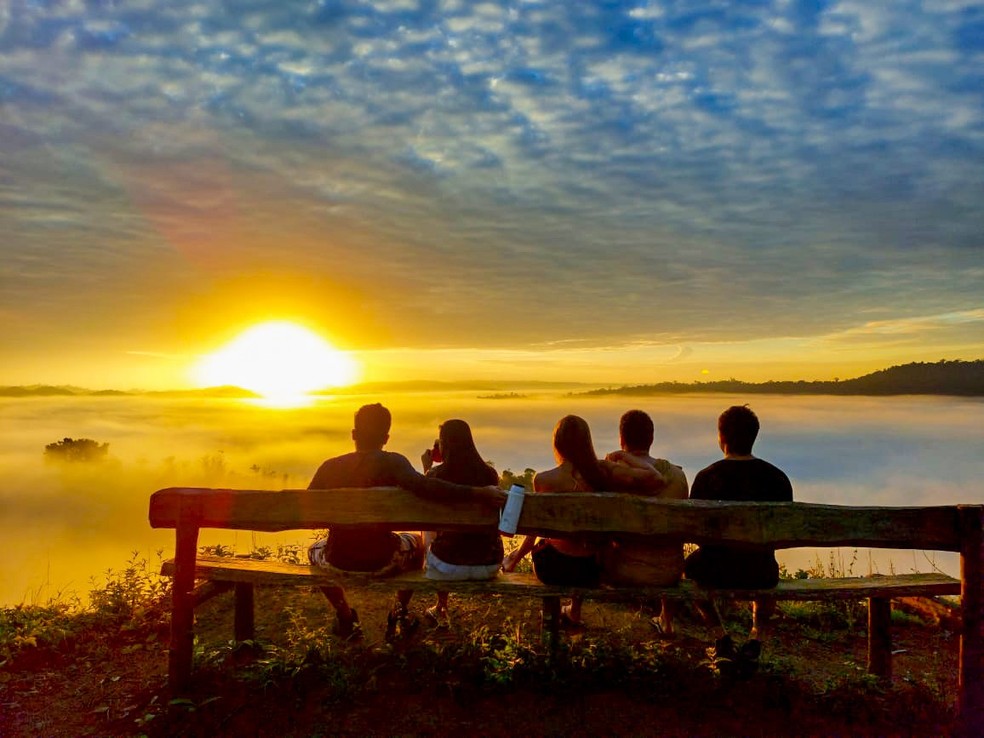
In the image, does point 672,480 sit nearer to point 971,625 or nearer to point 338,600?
point 971,625

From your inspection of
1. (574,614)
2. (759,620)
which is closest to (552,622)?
(574,614)

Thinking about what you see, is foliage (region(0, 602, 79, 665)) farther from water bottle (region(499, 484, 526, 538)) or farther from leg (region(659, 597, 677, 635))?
leg (region(659, 597, 677, 635))

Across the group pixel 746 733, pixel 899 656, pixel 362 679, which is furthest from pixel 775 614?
pixel 362 679

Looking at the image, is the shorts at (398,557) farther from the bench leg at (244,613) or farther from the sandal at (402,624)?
the bench leg at (244,613)

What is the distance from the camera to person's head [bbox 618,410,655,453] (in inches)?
→ 230

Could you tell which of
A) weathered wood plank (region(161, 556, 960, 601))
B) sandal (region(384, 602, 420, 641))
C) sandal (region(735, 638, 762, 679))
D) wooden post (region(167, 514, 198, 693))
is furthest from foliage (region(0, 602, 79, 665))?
sandal (region(735, 638, 762, 679))

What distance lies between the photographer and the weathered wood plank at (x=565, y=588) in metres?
5.26

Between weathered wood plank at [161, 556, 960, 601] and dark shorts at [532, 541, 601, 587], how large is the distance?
0.12m

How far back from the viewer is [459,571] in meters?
5.69

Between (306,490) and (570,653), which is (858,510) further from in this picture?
(306,490)

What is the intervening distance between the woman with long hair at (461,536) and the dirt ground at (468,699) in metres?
0.51

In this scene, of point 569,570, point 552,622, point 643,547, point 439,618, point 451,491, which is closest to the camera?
point 451,491

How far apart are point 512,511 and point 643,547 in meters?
1.14

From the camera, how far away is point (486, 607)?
7.07 m
